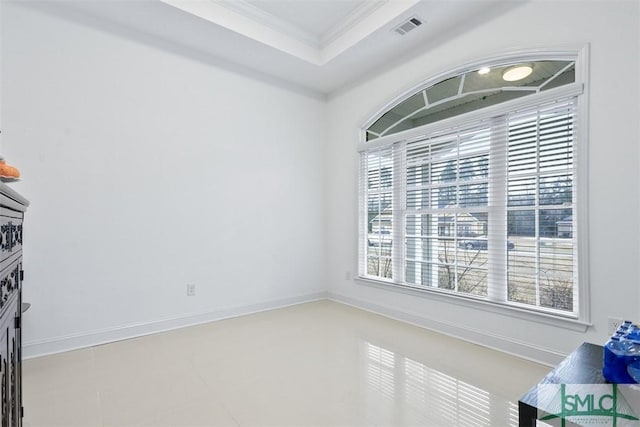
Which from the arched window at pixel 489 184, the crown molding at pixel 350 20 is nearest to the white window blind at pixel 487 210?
the arched window at pixel 489 184

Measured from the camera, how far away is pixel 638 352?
1.09 meters

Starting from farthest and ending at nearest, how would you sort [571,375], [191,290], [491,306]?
[191,290] → [491,306] → [571,375]

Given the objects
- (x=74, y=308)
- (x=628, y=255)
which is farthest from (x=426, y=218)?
(x=74, y=308)

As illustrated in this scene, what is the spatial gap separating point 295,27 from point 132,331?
3649mm

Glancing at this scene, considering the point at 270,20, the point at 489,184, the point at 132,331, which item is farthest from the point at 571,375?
the point at 270,20

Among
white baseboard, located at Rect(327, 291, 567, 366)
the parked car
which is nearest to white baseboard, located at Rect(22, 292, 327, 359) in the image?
white baseboard, located at Rect(327, 291, 567, 366)

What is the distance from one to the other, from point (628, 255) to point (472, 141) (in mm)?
1512

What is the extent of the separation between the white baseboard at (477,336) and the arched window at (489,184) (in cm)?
31

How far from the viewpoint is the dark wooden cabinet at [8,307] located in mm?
951

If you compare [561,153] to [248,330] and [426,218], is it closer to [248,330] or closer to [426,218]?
[426,218]

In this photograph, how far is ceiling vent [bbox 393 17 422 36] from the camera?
3.11 metres

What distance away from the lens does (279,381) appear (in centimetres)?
228

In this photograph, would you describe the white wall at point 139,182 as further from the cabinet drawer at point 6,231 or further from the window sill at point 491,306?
the cabinet drawer at point 6,231

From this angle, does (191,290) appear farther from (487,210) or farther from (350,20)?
(350,20)
